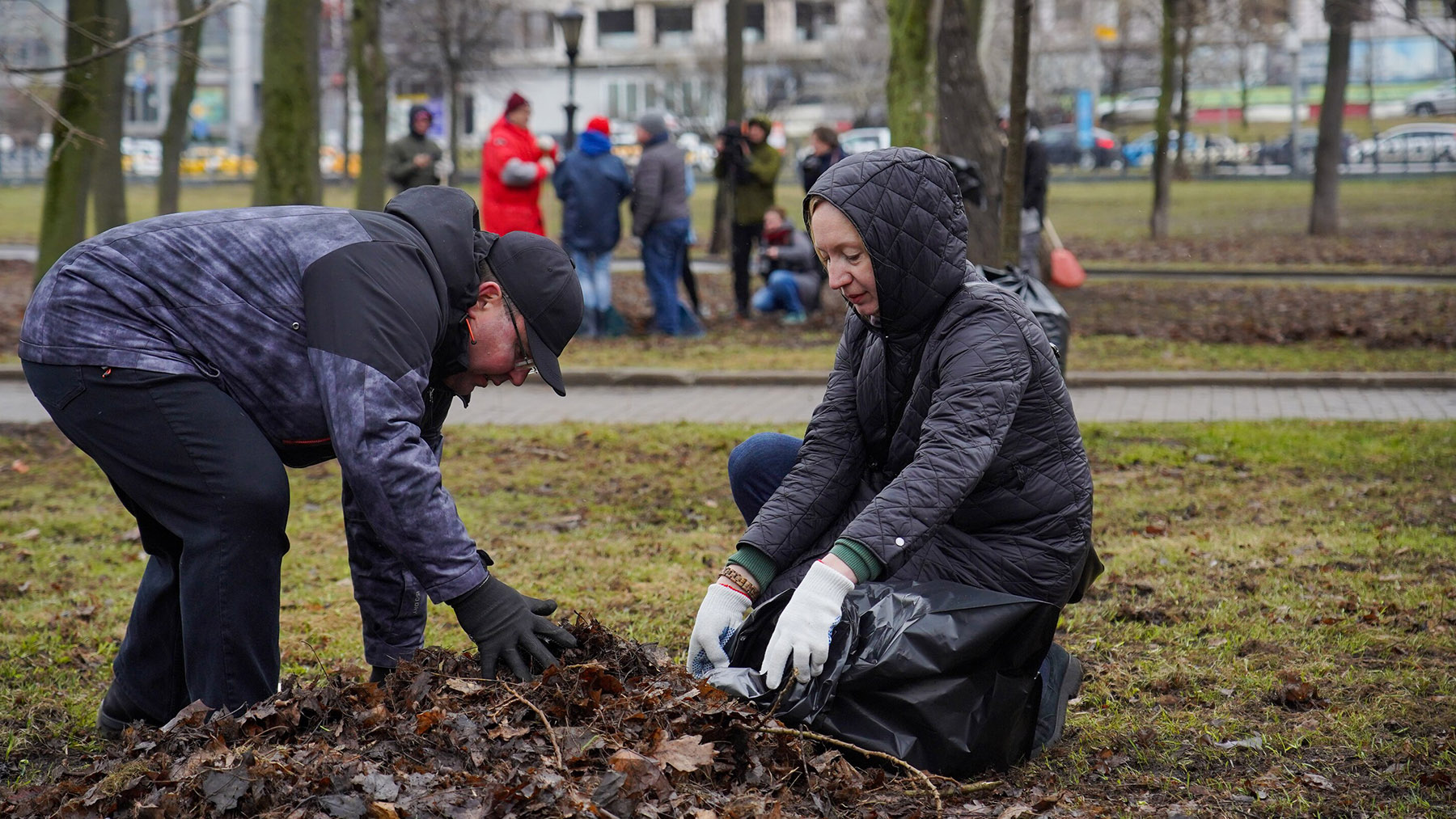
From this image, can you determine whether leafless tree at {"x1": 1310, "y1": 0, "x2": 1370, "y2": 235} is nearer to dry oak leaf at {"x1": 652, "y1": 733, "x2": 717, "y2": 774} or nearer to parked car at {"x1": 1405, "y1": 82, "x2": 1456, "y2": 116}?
dry oak leaf at {"x1": 652, "y1": 733, "x2": 717, "y2": 774}

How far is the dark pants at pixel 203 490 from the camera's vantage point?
2910mm

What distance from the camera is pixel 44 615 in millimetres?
4652

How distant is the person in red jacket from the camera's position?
1122 cm

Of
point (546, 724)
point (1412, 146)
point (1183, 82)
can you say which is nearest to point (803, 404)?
point (546, 724)

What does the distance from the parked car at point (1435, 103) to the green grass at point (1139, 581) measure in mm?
49270

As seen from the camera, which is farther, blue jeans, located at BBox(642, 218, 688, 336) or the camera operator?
the camera operator

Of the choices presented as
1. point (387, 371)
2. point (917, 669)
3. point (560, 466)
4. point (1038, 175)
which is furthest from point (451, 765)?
point (1038, 175)

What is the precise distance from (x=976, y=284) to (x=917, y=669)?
961 mm

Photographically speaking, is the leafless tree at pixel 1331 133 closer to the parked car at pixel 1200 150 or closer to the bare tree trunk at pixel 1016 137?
the bare tree trunk at pixel 1016 137

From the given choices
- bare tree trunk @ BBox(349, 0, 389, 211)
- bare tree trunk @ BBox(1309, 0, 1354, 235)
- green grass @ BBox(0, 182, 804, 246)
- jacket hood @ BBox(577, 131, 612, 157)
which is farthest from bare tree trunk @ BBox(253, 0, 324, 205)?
bare tree trunk @ BBox(1309, 0, 1354, 235)

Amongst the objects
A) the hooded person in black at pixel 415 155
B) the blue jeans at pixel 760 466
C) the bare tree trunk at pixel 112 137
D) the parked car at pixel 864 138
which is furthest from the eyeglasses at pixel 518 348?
the parked car at pixel 864 138

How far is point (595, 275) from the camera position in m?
11.5

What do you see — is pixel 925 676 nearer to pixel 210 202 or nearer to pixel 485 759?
pixel 485 759

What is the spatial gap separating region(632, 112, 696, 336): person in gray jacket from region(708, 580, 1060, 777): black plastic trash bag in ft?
28.2
